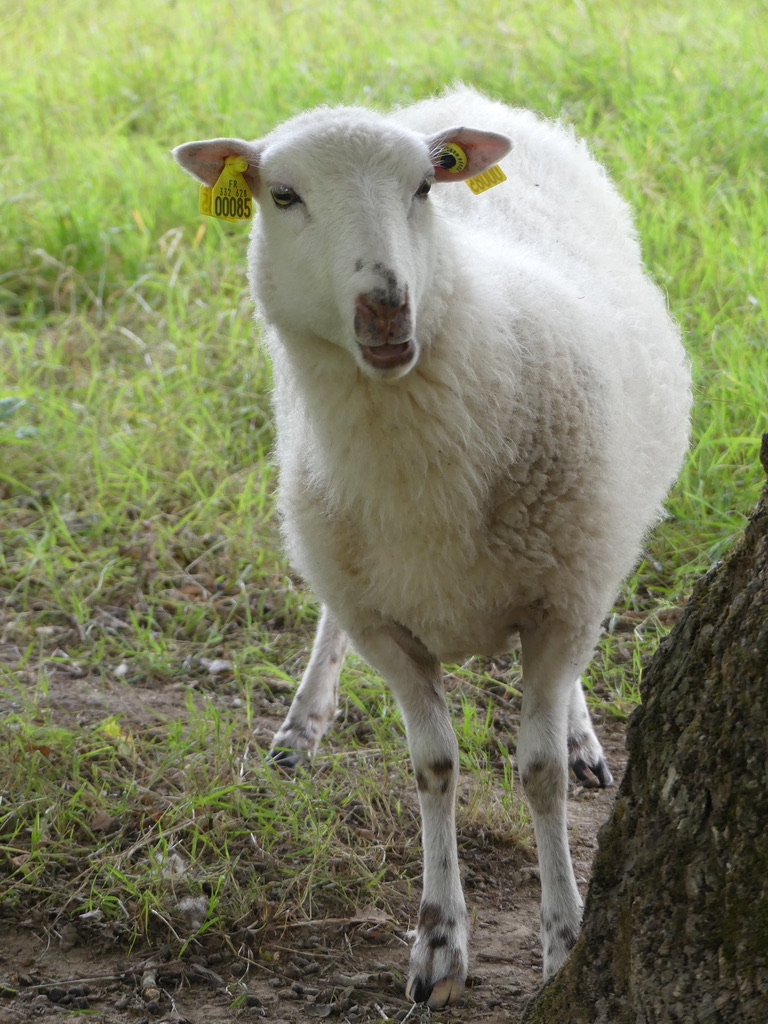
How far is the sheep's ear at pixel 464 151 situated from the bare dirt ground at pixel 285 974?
168cm

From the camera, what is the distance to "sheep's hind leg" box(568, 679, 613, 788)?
3.31m

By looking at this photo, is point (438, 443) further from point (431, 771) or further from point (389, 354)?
point (431, 771)

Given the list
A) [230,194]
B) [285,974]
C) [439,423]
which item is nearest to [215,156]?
[230,194]

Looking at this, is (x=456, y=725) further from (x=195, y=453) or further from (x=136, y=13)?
(x=136, y=13)

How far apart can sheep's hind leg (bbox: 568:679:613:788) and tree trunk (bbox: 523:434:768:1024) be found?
1344 millimetres

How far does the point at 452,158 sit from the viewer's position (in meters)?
2.62

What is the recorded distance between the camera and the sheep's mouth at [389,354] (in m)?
2.19

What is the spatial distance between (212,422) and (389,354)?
2.54 m

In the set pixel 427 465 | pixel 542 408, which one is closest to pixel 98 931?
pixel 427 465

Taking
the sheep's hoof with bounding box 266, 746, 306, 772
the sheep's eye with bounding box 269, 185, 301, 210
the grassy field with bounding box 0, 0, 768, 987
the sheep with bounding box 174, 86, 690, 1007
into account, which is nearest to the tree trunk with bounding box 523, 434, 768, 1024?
the sheep with bounding box 174, 86, 690, 1007

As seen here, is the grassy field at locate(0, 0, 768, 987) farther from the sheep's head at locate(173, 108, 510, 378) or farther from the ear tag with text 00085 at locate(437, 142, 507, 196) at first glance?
the ear tag with text 00085 at locate(437, 142, 507, 196)

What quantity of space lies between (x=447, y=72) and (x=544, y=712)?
429cm

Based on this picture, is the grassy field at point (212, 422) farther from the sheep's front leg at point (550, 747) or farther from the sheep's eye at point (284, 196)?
the sheep's eye at point (284, 196)

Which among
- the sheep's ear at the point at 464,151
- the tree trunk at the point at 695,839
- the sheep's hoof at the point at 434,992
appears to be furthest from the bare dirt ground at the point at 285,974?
the sheep's ear at the point at 464,151
